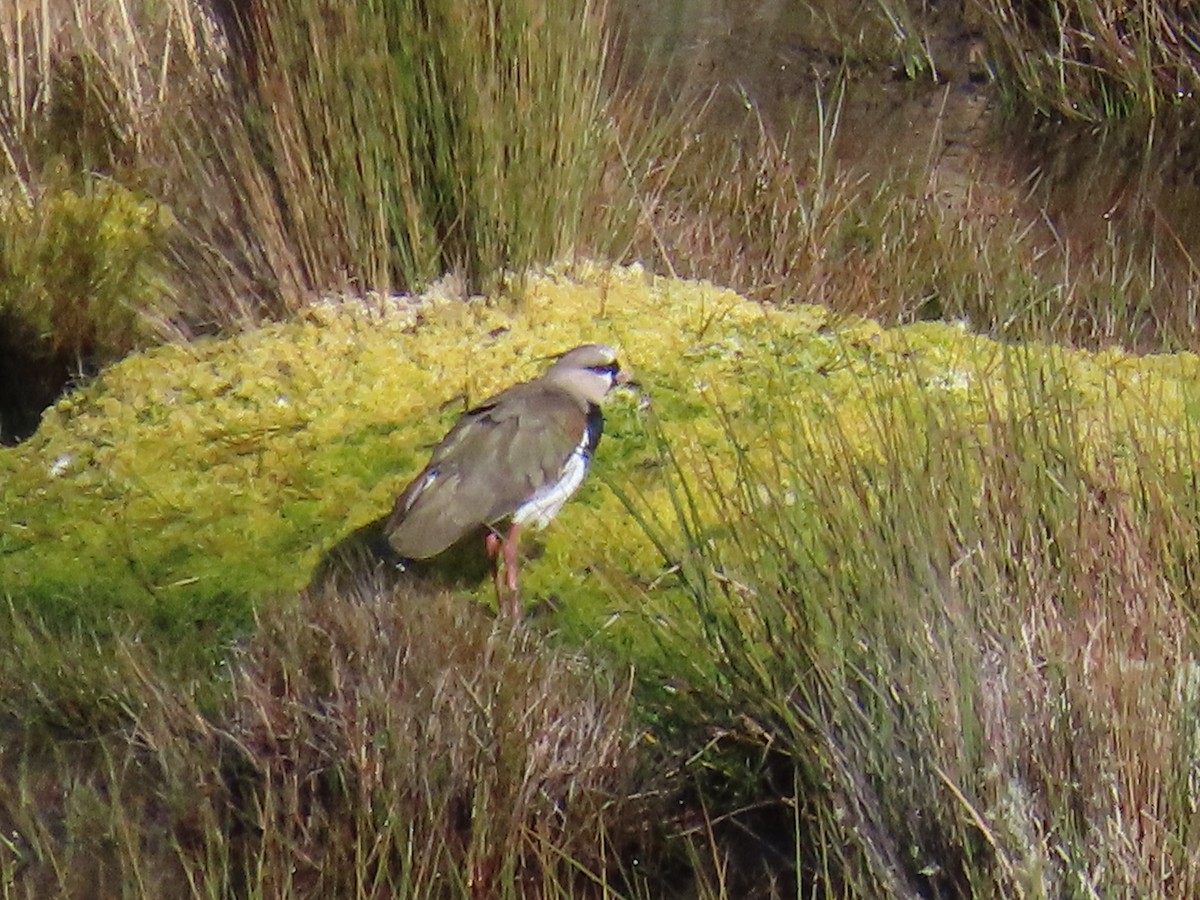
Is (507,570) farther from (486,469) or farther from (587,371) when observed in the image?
(587,371)

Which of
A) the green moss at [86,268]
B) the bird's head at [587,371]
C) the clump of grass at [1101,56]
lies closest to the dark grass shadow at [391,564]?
the bird's head at [587,371]

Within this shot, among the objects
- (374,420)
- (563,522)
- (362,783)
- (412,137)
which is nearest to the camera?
(362,783)

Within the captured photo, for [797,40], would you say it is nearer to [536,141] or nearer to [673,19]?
[673,19]

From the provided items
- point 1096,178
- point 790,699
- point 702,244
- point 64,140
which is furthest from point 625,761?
point 1096,178

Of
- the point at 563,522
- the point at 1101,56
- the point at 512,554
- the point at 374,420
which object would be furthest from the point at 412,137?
the point at 1101,56

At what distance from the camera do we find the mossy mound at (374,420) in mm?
4039

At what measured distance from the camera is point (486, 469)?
3840 millimetres

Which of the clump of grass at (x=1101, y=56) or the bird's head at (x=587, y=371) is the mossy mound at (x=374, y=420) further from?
the clump of grass at (x=1101, y=56)

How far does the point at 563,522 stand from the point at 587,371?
364 millimetres

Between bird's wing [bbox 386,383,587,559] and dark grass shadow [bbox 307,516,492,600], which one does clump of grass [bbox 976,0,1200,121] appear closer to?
bird's wing [bbox 386,383,587,559]

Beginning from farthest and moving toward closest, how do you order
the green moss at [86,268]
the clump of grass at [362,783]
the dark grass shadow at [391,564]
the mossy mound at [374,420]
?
the green moss at [86,268], the mossy mound at [374,420], the dark grass shadow at [391,564], the clump of grass at [362,783]

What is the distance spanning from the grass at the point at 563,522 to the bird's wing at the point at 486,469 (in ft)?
0.66

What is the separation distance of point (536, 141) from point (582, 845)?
2169mm

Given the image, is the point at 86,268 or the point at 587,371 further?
the point at 86,268
